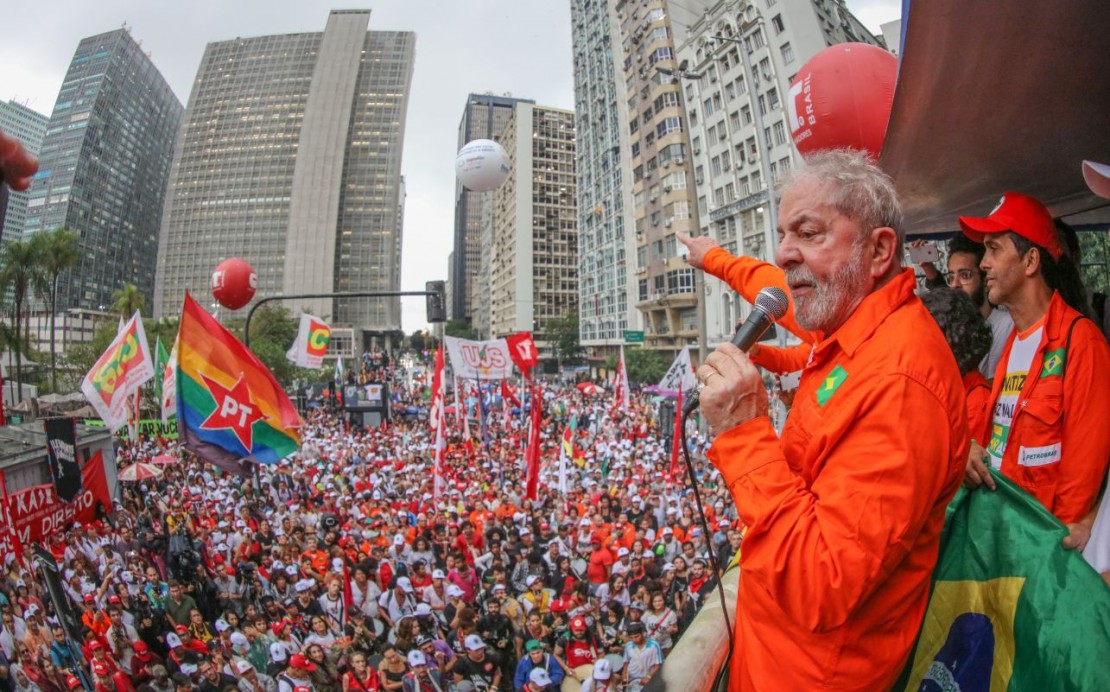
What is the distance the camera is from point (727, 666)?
1670 mm

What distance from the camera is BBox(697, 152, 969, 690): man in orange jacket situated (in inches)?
44.4

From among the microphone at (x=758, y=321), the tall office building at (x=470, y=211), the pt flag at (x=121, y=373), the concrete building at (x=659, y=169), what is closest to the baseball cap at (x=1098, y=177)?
the microphone at (x=758, y=321)

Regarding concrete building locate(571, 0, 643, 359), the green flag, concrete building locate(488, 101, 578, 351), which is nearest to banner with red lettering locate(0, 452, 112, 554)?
the green flag

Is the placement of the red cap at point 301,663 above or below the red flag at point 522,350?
below

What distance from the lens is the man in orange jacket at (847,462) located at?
44.4 inches

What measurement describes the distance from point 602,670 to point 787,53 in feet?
130

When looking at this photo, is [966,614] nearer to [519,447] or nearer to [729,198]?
[519,447]

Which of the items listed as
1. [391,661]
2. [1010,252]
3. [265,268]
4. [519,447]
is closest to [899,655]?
[1010,252]

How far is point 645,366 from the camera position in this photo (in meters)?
46.8

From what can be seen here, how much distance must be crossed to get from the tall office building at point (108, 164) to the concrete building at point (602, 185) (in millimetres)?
50330

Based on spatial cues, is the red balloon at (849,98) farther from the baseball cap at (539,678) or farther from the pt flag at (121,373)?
the pt flag at (121,373)

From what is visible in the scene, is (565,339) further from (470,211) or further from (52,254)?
(470,211)

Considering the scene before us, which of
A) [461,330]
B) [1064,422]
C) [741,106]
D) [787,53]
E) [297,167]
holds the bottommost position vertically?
[1064,422]

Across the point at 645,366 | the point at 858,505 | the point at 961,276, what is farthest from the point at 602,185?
the point at 858,505
